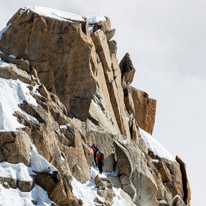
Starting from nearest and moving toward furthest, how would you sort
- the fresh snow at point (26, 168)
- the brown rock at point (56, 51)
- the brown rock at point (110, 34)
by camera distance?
the fresh snow at point (26, 168) → the brown rock at point (56, 51) → the brown rock at point (110, 34)

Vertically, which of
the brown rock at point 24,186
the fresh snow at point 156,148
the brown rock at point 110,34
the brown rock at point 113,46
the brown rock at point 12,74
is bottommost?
→ the fresh snow at point 156,148

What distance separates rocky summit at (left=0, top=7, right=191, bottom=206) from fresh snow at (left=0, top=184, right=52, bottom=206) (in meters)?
0.06

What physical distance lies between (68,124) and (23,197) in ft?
32.9

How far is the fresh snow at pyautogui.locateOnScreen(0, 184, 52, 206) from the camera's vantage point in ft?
86.6

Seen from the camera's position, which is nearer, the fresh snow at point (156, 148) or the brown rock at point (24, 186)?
the brown rock at point (24, 186)

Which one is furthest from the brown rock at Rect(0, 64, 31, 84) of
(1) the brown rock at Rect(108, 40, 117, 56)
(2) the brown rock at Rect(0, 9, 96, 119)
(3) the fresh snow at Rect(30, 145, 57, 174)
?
(1) the brown rock at Rect(108, 40, 117, 56)

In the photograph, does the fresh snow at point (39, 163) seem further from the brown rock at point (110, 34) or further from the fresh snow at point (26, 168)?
the brown rock at point (110, 34)

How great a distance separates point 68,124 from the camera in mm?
36312

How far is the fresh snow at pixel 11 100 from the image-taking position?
101 feet

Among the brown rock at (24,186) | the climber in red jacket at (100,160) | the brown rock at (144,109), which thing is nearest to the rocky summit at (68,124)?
the brown rock at (24,186)

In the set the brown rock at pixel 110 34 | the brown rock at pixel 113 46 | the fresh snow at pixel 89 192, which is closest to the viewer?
the fresh snow at pixel 89 192

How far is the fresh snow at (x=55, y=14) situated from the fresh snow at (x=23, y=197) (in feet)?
68.8

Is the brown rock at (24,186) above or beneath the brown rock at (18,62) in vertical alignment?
beneath

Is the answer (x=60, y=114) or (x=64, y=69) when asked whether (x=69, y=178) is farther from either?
(x=64, y=69)
